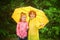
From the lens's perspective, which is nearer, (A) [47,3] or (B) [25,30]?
(B) [25,30]

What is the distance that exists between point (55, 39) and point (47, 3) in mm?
661

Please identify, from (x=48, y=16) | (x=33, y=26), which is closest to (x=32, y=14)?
(x=33, y=26)

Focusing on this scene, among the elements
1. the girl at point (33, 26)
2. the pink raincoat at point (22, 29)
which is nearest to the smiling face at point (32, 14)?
the girl at point (33, 26)

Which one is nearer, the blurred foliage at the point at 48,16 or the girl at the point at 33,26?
the girl at the point at 33,26

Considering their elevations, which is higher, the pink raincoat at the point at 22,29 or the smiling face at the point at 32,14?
the smiling face at the point at 32,14

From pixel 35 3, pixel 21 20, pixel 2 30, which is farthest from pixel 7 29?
pixel 21 20

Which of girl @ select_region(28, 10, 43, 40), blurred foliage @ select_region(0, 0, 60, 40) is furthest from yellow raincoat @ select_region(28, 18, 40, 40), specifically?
blurred foliage @ select_region(0, 0, 60, 40)

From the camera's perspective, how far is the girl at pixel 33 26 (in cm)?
320

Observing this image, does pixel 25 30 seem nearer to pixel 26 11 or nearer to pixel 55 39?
pixel 26 11

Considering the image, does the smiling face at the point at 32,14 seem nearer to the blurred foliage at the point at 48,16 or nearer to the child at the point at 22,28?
the child at the point at 22,28

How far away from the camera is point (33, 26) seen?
3.21 metres

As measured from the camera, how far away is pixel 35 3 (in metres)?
4.82

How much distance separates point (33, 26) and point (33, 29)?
4 centimetres

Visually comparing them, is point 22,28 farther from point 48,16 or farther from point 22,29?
point 48,16
